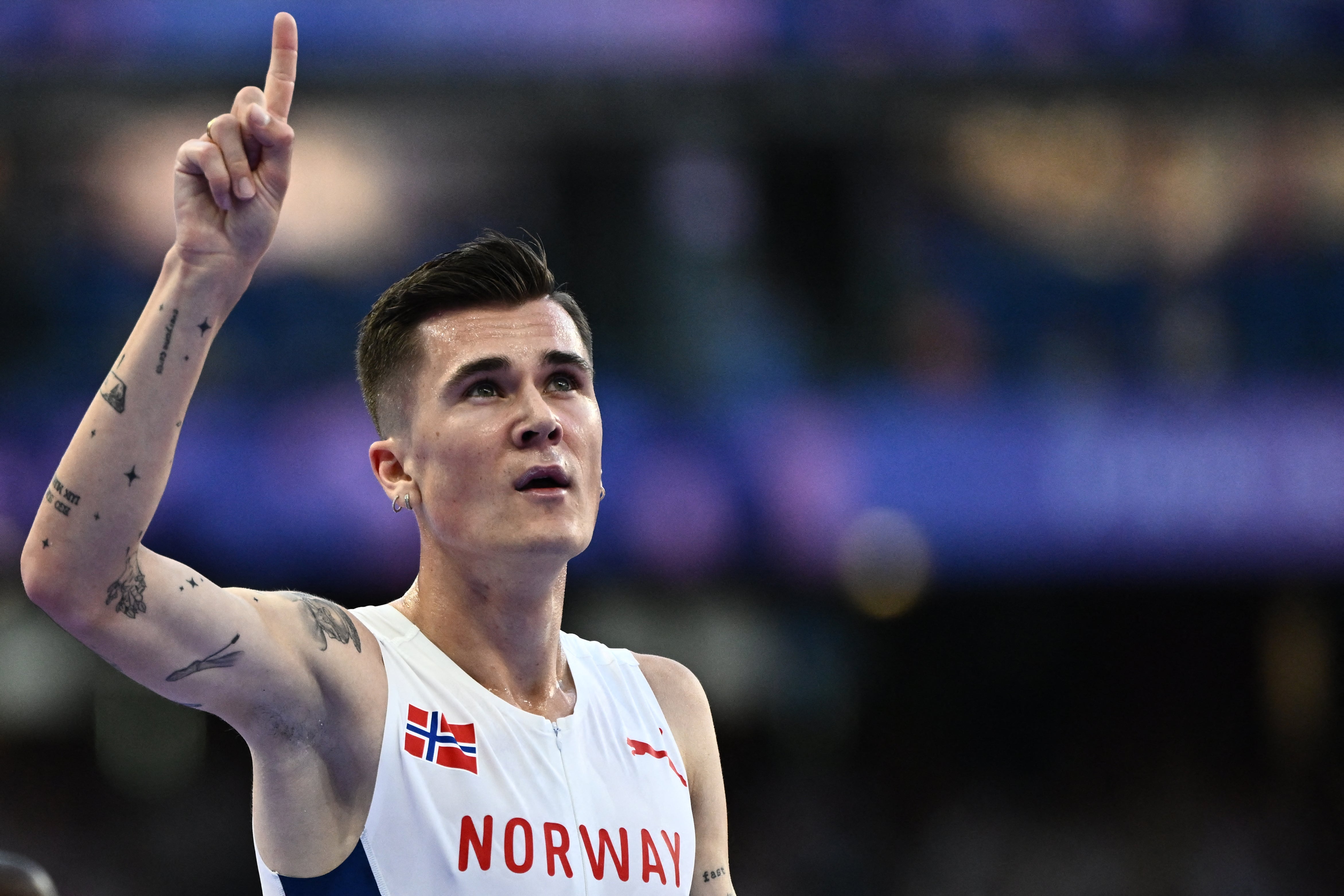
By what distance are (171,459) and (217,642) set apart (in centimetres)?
Answer: 37

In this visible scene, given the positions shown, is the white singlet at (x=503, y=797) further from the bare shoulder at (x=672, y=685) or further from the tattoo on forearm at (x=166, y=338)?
the tattoo on forearm at (x=166, y=338)

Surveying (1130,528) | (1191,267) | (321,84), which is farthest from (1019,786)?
(321,84)

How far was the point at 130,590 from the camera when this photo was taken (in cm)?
231

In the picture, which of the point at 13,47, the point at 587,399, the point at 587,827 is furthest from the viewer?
the point at 13,47

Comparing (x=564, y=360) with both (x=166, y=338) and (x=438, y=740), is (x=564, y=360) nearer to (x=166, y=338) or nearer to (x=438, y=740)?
(x=438, y=740)

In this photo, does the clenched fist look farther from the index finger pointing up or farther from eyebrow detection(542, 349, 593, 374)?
eyebrow detection(542, 349, 593, 374)

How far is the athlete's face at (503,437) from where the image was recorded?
316 cm

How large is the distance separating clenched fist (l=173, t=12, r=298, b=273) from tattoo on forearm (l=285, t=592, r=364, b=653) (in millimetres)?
811

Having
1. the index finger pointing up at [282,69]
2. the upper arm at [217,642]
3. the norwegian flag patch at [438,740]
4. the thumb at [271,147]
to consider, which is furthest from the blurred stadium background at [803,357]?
the thumb at [271,147]

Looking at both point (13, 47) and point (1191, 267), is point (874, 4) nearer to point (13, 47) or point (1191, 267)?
point (1191, 267)

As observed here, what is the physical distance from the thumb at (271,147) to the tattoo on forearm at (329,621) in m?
0.90

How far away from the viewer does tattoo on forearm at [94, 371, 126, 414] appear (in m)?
2.29

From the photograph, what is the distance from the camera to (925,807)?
1370 cm

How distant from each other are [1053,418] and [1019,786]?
3825mm
